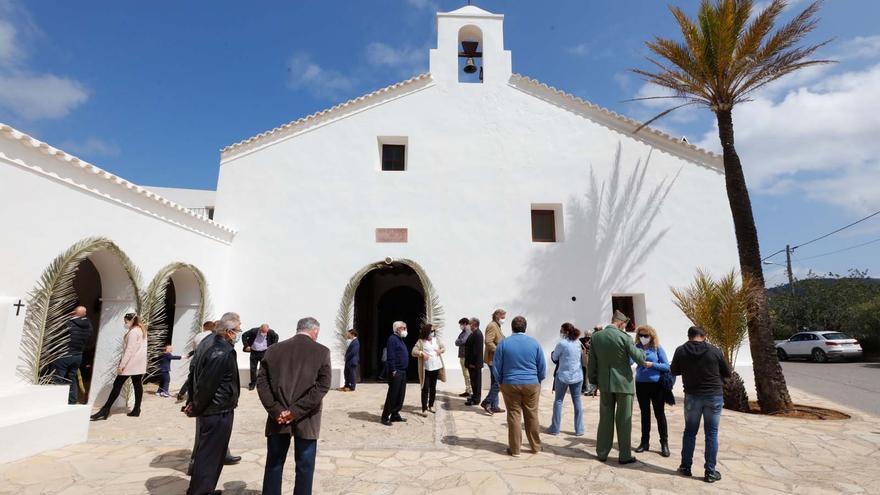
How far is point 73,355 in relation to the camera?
6.70m

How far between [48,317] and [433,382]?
19.3ft

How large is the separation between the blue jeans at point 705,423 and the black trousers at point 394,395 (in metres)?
4.06

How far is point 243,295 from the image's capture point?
11000 mm

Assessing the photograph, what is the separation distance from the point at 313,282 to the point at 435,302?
3.06m

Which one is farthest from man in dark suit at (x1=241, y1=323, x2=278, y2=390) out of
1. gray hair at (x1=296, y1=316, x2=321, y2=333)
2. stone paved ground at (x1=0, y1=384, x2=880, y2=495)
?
gray hair at (x1=296, y1=316, x2=321, y2=333)

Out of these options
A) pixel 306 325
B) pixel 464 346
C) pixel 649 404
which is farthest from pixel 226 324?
pixel 464 346

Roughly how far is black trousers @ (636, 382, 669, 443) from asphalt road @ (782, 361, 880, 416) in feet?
20.3

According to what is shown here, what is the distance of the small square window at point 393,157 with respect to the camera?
12.1m

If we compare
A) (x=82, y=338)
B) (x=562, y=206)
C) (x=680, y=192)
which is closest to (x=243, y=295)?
(x=82, y=338)

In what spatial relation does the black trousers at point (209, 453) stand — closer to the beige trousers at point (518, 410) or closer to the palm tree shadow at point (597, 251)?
the beige trousers at point (518, 410)

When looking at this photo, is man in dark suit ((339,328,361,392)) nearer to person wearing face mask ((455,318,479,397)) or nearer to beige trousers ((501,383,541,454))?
person wearing face mask ((455,318,479,397))

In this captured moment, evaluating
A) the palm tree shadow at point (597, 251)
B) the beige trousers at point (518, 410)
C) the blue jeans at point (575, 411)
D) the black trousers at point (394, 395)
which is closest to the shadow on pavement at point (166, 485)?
the black trousers at point (394, 395)

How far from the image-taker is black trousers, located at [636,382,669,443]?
582 cm

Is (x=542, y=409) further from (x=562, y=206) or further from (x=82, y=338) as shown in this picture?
(x=82, y=338)
